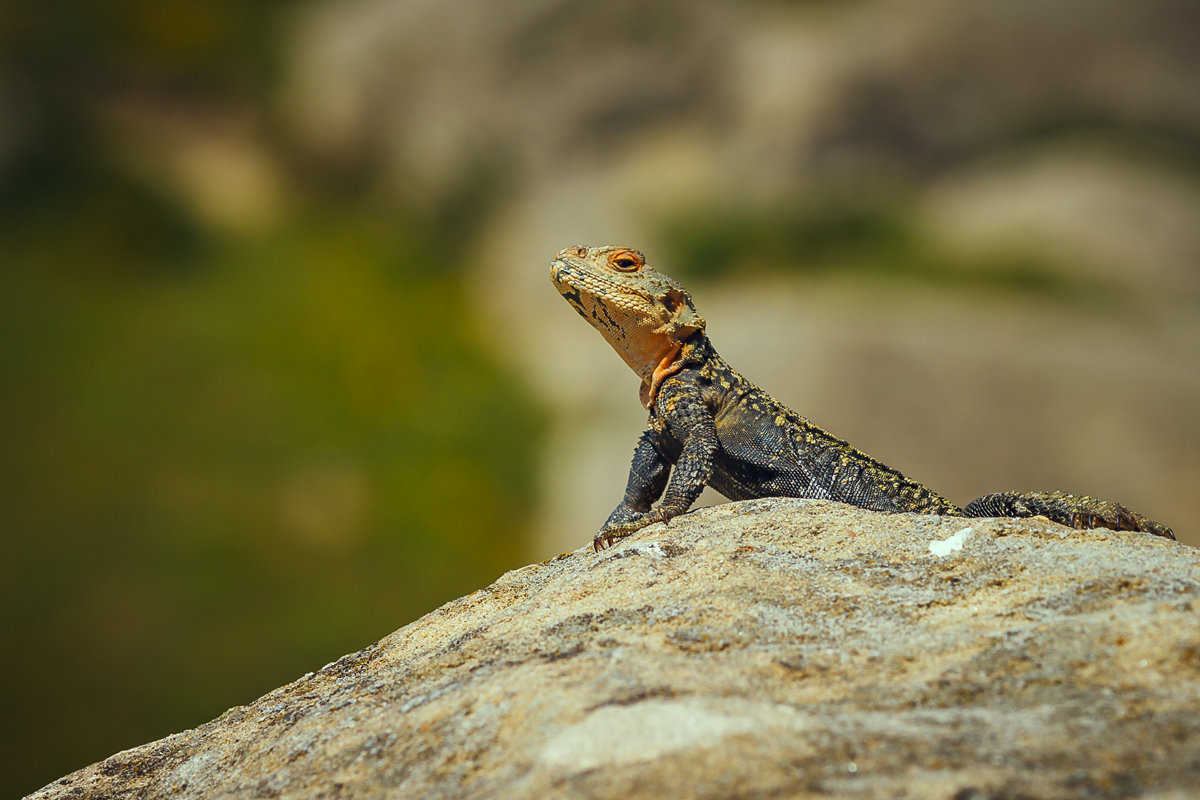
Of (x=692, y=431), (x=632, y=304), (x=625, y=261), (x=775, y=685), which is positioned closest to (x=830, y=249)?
(x=625, y=261)

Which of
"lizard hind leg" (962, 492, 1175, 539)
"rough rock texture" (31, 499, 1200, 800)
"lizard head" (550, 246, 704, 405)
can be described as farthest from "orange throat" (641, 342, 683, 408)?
"lizard hind leg" (962, 492, 1175, 539)

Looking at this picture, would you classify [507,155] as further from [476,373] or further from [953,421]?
[953,421]

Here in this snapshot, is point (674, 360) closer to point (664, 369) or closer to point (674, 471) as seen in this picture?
point (664, 369)

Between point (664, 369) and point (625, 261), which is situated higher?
point (625, 261)

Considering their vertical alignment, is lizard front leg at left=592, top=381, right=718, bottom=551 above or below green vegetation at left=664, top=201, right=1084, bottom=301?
below

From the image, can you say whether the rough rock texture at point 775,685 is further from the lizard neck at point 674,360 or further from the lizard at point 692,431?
the lizard neck at point 674,360

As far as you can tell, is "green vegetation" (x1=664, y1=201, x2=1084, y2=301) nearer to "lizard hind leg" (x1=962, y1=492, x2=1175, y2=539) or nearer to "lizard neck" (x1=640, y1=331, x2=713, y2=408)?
"lizard neck" (x1=640, y1=331, x2=713, y2=408)

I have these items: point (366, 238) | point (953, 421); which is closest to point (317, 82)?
point (366, 238)
